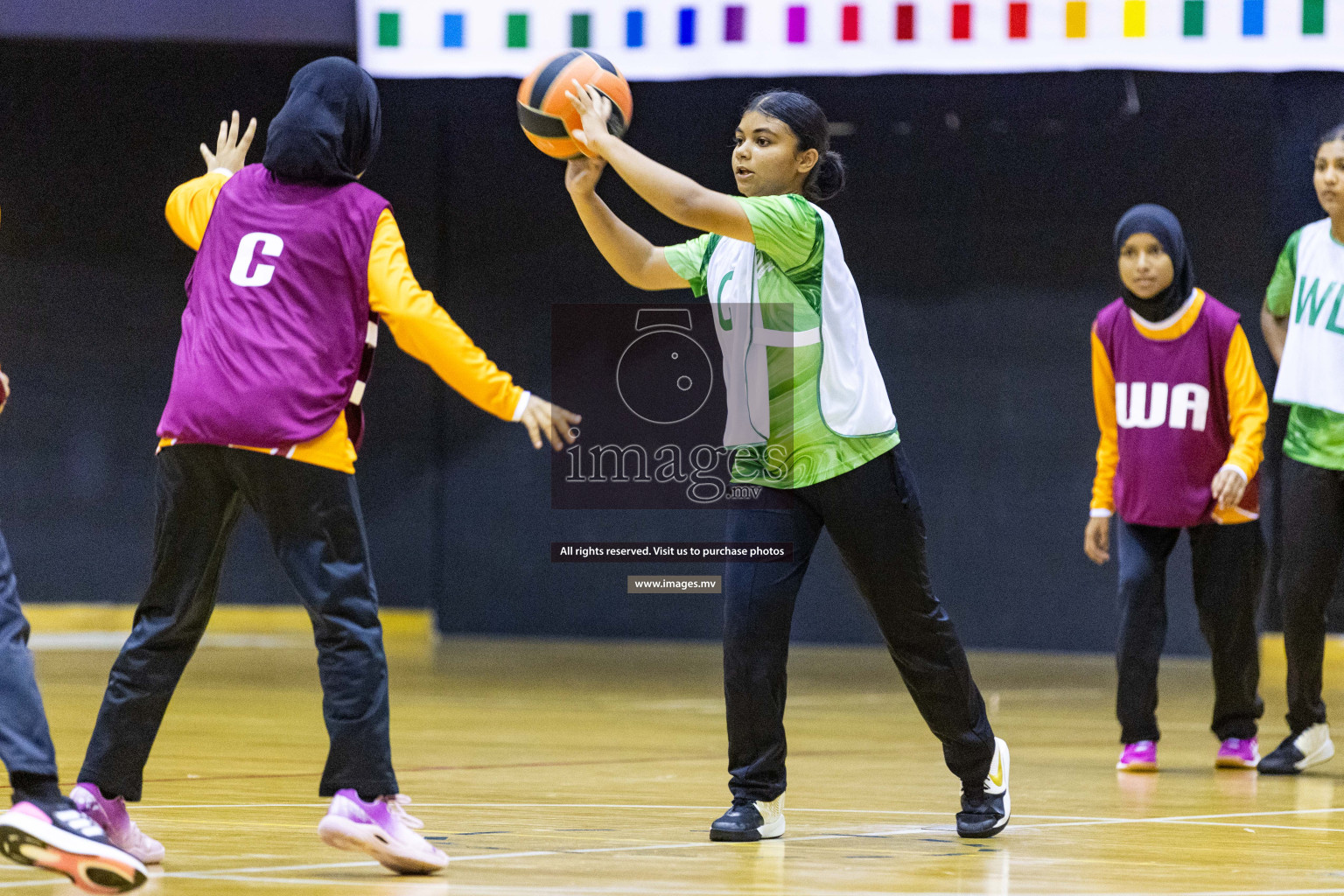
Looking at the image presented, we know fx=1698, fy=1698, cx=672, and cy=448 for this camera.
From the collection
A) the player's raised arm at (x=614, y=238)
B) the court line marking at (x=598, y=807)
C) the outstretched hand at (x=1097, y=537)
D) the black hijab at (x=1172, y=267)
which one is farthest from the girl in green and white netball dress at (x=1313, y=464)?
the player's raised arm at (x=614, y=238)

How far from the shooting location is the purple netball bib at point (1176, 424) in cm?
503

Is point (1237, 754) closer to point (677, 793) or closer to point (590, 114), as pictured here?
point (677, 793)

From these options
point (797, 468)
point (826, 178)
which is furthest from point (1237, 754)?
A: point (826, 178)

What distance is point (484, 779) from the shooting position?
14.8 feet

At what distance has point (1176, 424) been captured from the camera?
5.08 metres

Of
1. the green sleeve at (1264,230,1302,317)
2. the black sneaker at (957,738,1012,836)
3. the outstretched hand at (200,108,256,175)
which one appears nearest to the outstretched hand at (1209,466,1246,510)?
the green sleeve at (1264,230,1302,317)

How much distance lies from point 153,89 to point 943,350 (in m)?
4.81

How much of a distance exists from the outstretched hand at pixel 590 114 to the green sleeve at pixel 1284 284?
2708mm

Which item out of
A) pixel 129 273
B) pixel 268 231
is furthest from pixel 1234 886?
pixel 129 273

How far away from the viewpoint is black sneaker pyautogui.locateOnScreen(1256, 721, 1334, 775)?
16.0 feet

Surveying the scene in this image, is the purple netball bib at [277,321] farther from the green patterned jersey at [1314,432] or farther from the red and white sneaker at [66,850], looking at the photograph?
the green patterned jersey at [1314,432]

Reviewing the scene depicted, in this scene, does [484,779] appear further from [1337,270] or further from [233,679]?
[233,679]

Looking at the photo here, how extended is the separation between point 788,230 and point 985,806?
1.27 m

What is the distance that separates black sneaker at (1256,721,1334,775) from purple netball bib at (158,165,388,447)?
121 inches
